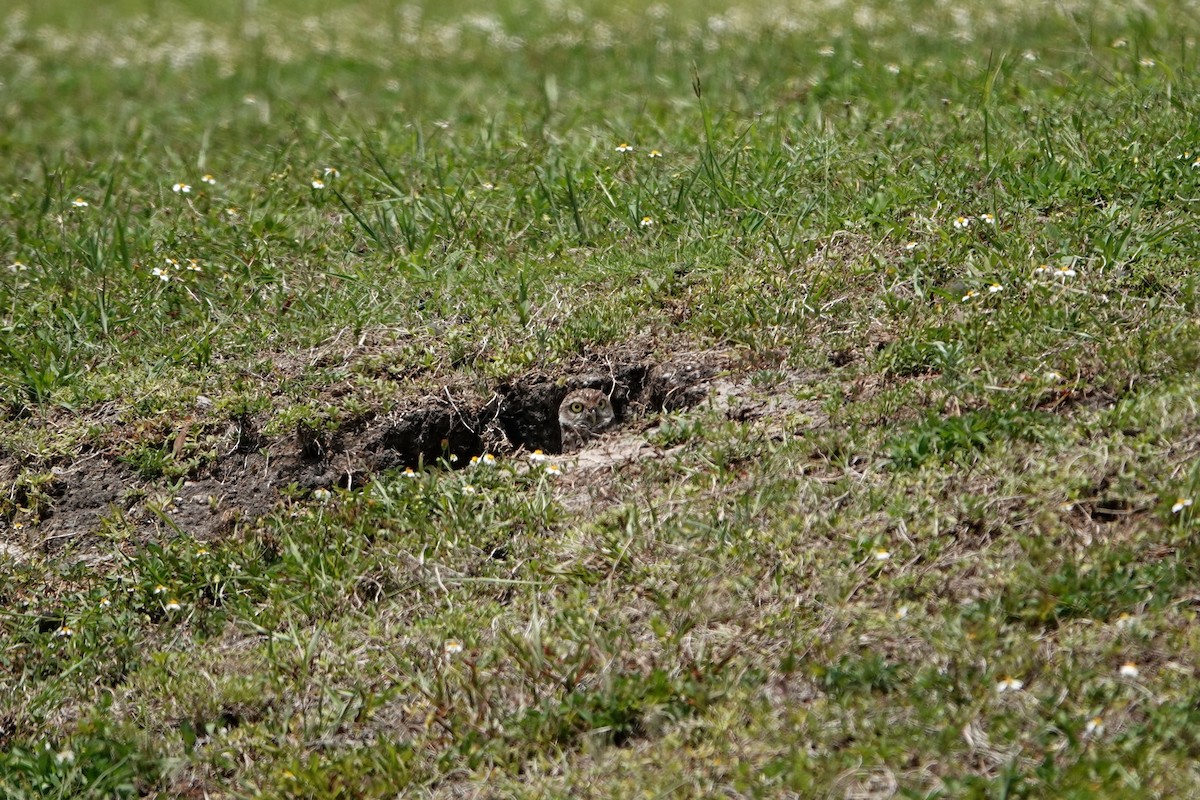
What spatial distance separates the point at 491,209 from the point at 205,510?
1850mm

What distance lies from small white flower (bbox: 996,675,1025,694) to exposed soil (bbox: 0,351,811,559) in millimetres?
1303

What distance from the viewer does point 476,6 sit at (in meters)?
9.67

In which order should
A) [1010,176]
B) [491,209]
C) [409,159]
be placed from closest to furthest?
[1010,176] → [491,209] → [409,159]

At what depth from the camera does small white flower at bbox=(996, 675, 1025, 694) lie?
3230mm

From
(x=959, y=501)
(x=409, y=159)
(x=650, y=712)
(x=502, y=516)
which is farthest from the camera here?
(x=409, y=159)

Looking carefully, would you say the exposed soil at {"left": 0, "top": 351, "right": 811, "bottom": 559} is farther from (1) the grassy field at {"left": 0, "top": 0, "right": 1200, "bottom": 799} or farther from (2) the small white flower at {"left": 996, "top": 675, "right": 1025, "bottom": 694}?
(2) the small white flower at {"left": 996, "top": 675, "right": 1025, "bottom": 694}

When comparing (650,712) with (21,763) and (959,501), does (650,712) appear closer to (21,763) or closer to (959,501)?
(959,501)

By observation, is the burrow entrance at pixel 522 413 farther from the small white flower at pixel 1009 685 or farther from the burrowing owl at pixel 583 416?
the small white flower at pixel 1009 685

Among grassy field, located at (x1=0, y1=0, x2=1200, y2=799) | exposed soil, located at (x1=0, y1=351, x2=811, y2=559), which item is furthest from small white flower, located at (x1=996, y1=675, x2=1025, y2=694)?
exposed soil, located at (x1=0, y1=351, x2=811, y2=559)

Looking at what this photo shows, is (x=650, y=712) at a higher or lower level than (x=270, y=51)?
lower

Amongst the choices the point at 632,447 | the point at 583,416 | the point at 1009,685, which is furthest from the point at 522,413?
the point at 1009,685

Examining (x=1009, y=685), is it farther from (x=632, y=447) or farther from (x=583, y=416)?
(x=583, y=416)

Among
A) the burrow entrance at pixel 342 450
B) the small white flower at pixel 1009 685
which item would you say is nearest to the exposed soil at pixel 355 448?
the burrow entrance at pixel 342 450

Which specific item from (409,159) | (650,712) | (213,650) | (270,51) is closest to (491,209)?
(409,159)
